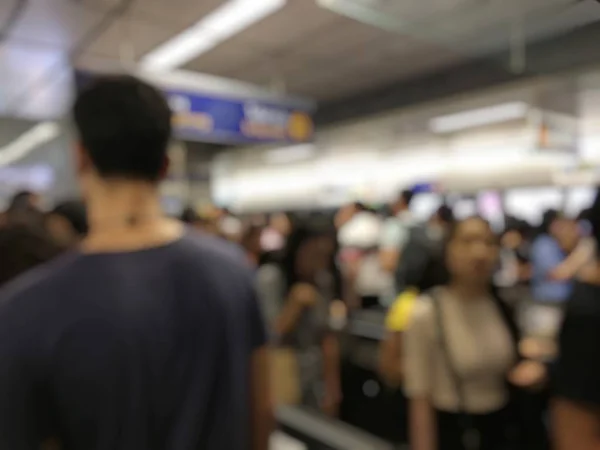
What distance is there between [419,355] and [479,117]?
6.32 meters

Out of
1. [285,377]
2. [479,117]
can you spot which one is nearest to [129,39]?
[285,377]

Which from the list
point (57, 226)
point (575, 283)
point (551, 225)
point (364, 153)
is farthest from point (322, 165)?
point (575, 283)

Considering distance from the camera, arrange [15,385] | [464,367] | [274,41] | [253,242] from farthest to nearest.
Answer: [274,41] → [253,242] → [464,367] → [15,385]

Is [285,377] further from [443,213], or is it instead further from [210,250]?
[443,213]

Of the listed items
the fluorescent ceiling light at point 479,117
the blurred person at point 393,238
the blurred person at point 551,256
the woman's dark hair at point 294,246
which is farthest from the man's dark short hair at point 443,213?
the fluorescent ceiling light at point 479,117

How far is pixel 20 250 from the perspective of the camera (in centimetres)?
171

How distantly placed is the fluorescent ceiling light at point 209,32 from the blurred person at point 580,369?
11.8 feet

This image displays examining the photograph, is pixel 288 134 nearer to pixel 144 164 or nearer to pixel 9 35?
pixel 9 35

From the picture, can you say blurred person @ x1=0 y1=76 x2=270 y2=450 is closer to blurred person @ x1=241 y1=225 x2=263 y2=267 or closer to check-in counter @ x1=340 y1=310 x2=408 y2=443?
check-in counter @ x1=340 y1=310 x2=408 y2=443

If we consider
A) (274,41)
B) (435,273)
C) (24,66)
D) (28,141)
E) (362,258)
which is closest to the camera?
(435,273)

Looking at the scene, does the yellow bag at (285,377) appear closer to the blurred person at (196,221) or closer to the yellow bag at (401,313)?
the yellow bag at (401,313)

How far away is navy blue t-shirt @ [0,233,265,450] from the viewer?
0.92 metres

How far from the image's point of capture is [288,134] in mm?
6051

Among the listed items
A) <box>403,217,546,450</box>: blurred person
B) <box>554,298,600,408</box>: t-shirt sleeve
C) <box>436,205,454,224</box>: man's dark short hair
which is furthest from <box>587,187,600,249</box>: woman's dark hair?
<box>436,205,454,224</box>: man's dark short hair
